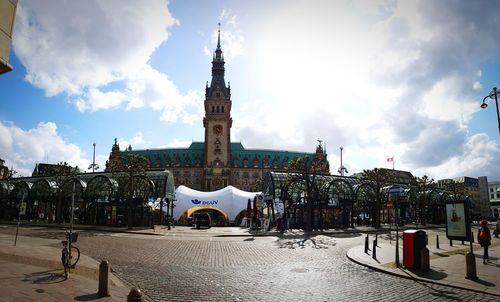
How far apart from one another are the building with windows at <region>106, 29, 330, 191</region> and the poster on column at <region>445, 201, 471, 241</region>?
76475mm

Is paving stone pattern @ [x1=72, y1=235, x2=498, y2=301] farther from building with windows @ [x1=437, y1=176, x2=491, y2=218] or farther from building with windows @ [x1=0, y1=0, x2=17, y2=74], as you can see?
building with windows @ [x1=437, y1=176, x2=491, y2=218]

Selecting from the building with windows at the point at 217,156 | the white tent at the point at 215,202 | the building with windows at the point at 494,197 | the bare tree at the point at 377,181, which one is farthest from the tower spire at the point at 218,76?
the building with windows at the point at 494,197

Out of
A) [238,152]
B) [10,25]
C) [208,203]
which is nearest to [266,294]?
[10,25]

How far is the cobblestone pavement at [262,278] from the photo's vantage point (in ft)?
30.8

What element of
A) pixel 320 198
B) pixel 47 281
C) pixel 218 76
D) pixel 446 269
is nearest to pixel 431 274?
pixel 446 269

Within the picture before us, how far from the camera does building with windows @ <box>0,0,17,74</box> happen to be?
207 inches

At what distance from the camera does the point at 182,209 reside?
171 ft

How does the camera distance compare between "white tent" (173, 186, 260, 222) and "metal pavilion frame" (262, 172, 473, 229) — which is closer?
"metal pavilion frame" (262, 172, 473, 229)

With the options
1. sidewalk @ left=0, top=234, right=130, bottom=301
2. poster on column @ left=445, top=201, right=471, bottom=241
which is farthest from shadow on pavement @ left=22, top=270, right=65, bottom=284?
poster on column @ left=445, top=201, right=471, bottom=241

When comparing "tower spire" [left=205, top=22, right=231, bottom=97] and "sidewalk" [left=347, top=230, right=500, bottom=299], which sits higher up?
"tower spire" [left=205, top=22, right=231, bottom=97]

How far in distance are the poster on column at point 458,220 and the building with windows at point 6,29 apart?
19147 millimetres

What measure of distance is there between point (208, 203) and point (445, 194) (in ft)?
142

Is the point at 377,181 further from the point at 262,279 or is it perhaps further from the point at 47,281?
the point at 47,281

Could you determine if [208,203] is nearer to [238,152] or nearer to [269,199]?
[269,199]
